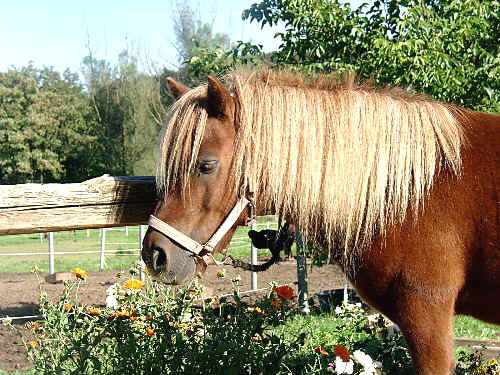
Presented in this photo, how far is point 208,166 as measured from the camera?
221 cm

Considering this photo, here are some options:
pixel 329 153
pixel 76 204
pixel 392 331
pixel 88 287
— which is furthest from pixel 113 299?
pixel 88 287

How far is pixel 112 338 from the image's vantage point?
2.74 m

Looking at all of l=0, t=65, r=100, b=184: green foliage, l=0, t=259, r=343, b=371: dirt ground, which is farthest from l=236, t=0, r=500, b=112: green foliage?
l=0, t=65, r=100, b=184: green foliage

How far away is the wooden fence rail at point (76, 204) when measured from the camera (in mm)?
2484

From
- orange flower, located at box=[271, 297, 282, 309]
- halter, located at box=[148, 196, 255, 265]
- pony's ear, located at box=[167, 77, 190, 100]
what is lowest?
orange flower, located at box=[271, 297, 282, 309]

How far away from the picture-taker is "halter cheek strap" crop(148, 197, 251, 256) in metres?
2.16

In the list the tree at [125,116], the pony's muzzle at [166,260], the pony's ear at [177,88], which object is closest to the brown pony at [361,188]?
the pony's muzzle at [166,260]

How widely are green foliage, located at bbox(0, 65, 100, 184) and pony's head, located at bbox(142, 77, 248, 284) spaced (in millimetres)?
29346

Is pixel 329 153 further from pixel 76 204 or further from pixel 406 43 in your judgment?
pixel 406 43

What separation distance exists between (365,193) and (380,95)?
1.91 feet

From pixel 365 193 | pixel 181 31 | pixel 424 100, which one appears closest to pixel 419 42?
pixel 424 100

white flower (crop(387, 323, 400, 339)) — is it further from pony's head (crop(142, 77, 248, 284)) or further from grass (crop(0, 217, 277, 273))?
grass (crop(0, 217, 277, 273))

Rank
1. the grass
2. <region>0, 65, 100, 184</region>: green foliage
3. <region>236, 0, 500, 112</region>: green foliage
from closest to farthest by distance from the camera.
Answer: <region>236, 0, 500, 112</region>: green foliage
the grass
<region>0, 65, 100, 184</region>: green foliage

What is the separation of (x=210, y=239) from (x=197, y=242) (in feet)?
0.23
